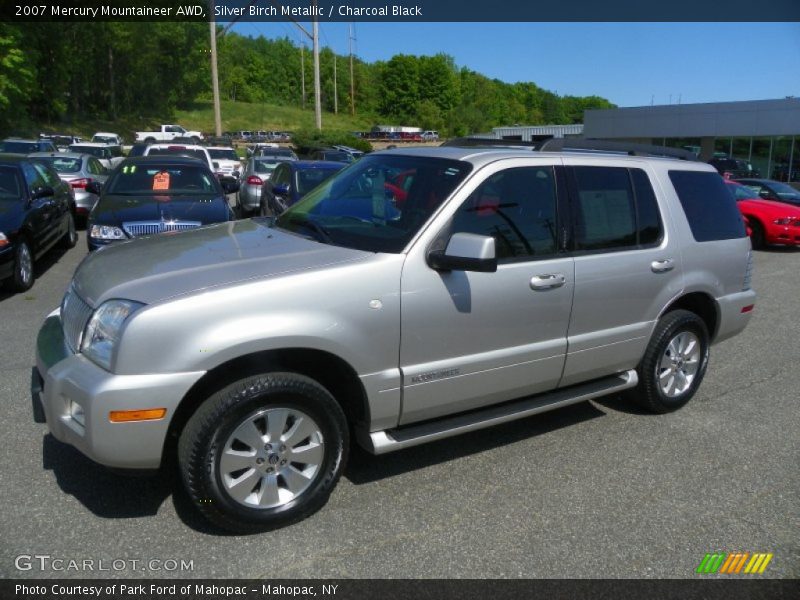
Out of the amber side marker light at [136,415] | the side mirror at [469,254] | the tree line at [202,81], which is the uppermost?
the tree line at [202,81]

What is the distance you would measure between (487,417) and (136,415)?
1931mm

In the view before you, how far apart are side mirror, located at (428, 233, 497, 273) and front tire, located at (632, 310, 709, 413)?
1873 mm

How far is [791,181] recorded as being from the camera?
116 ft

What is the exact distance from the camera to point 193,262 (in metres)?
3.58

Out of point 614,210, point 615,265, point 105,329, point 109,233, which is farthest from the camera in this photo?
point 109,233

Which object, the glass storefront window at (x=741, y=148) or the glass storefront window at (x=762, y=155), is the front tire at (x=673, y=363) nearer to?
the glass storefront window at (x=762, y=155)

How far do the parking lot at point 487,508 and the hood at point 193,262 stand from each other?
105cm

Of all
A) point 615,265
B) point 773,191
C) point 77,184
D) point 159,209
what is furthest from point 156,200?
point 773,191

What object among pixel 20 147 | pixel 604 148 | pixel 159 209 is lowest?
pixel 159 209

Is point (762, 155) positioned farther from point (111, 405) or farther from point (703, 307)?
point (111, 405)

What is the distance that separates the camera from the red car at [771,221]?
46.4ft

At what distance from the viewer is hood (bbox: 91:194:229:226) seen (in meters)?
8.13

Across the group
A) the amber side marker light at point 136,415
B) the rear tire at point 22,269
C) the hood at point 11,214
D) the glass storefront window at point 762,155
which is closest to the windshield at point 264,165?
the hood at point 11,214

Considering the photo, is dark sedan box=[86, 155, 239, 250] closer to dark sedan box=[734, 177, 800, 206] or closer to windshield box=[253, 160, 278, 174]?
windshield box=[253, 160, 278, 174]
